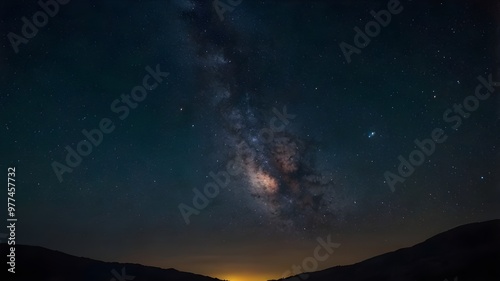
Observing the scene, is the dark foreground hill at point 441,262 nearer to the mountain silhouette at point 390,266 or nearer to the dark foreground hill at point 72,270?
the mountain silhouette at point 390,266

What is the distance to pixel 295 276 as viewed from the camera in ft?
135

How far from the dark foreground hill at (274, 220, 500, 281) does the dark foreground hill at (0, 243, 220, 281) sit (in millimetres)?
13583

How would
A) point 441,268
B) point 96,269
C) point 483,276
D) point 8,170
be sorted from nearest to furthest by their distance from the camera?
point 8,170
point 483,276
point 441,268
point 96,269

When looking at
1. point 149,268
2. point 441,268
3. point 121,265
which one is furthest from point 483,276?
point 121,265

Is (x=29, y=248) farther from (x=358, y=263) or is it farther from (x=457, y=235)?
(x=457, y=235)

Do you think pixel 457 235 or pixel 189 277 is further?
pixel 457 235

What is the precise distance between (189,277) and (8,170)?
29762mm

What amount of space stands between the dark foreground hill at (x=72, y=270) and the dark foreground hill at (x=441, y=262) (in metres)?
13.6

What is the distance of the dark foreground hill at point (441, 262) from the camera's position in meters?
34.2

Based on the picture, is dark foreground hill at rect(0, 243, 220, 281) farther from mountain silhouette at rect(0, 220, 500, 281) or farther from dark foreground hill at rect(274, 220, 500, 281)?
dark foreground hill at rect(274, 220, 500, 281)

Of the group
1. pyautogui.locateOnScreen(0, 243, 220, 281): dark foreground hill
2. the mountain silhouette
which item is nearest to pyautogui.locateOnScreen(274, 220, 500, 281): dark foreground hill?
the mountain silhouette

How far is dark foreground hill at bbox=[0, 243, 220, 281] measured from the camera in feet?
117

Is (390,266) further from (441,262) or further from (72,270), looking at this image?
(72,270)

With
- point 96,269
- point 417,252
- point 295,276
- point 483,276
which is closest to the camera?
point 483,276
